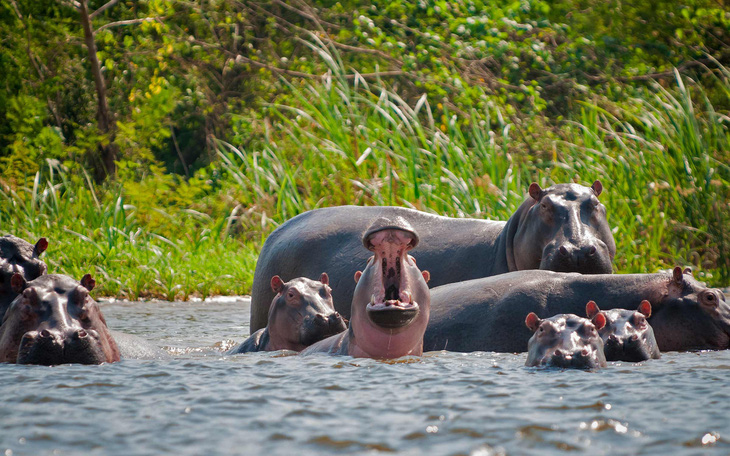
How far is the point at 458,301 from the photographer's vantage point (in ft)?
17.6

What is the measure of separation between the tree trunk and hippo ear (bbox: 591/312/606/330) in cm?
1063

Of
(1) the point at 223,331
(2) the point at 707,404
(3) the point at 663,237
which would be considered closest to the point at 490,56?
(3) the point at 663,237

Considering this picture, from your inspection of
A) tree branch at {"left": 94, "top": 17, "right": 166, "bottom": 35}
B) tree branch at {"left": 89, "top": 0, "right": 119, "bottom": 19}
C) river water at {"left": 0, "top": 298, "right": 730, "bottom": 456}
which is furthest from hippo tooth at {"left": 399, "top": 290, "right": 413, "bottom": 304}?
tree branch at {"left": 94, "top": 17, "right": 166, "bottom": 35}

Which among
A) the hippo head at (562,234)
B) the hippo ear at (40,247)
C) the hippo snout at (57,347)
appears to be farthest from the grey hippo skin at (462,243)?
the hippo snout at (57,347)

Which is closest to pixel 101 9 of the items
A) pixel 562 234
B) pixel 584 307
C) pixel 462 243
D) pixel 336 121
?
pixel 336 121

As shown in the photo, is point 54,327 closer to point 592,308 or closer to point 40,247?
point 40,247

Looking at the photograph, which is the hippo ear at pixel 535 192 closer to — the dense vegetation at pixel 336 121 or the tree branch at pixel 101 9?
the dense vegetation at pixel 336 121

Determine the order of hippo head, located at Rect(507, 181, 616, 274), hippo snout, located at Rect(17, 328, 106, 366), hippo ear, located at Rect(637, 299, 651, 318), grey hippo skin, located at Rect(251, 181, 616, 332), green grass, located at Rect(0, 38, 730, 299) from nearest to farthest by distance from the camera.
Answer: hippo snout, located at Rect(17, 328, 106, 366), hippo ear, located at Rect(637, 299, 651, 318), hippo head, located at Rect(507, 181, 616, 274), grey hippo skin, located at Rect(251, 181, 616, 332), green grass, located at Rect(0, 38, 730, 299)

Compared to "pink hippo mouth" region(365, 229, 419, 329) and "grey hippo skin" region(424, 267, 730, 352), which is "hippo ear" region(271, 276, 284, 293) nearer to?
"grey hippo skin" region(424, 267, 730, 352)

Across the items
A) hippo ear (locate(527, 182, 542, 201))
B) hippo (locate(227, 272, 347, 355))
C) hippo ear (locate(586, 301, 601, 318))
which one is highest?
hippo ear (locate(527, 182, 542, 201))

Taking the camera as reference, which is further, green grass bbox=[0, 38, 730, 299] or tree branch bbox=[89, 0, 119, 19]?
tree branch bbox=[89, 0, 119, 19]

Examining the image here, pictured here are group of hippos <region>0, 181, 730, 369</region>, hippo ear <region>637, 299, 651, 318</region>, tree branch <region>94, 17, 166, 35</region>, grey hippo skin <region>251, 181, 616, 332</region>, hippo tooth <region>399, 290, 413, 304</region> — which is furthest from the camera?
tree branch <region>94, 17, 166, 35</region>

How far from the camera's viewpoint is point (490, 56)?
50.6ft

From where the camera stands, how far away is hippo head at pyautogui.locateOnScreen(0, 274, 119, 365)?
4.23m
